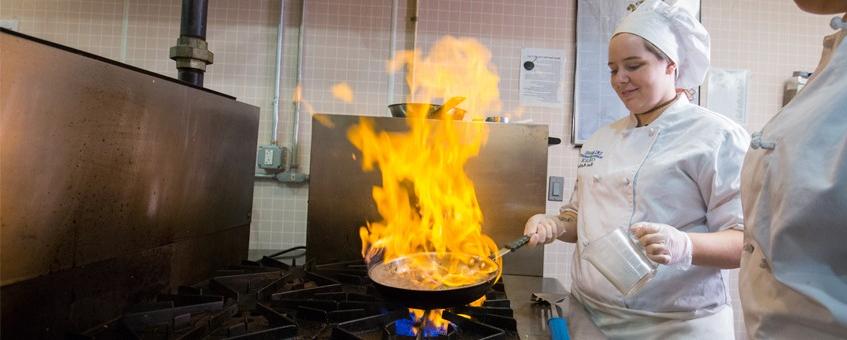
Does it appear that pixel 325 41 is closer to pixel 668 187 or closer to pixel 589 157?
pixel 589 157

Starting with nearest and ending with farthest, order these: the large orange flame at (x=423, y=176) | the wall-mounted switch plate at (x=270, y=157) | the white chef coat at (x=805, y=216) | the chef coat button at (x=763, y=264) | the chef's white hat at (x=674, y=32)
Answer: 1. the white chef coat at (x=805, y=216)
2. the chef coat button at (x=763, y=264)
3. the chef's white hat at (x=674, y=32)
4. the large orange flame at (x=423, y=176)
5. the wall-mounted switch plate at (x=270, y=157)

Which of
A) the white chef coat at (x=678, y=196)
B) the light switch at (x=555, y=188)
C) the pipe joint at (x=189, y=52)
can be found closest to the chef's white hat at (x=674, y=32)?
the white chef coat at (x=678, y=196)

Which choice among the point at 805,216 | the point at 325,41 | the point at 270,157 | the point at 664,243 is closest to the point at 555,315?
the point at 664,243

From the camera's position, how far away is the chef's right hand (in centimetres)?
131

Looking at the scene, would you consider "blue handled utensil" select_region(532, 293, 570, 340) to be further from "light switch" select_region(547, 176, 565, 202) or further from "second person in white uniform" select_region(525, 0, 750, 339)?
"light switch" select_region(547, 176, 565, 202)

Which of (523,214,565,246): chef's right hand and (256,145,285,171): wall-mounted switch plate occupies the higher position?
(256,145,285,171): wall-mounted switch plate

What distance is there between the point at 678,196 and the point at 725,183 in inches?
4.3

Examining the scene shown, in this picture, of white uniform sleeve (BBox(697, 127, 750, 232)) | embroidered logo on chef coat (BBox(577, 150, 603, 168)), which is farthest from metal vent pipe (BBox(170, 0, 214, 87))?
white uniform sleeve (BBox(697, 127, 750, 232))

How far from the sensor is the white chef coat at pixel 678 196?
1076mm

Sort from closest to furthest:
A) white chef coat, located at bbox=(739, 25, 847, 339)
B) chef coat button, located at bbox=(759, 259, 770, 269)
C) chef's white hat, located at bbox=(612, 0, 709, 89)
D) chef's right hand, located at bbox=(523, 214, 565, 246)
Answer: white chef coat, located at bbox=(739, 25, 847, 339) → chef coat button, located at bbox=(759, 259, 770, 269) → chef's white hat, located at bbox=(612, 0, 709, 89) → chef's right hand, located at bbox=(523, 214, 565, 246)

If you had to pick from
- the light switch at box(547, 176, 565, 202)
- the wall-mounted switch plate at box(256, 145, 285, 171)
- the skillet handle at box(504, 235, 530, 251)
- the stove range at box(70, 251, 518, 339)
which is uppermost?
the wall-mounted switch plate at box(256, 145, 285, 171)

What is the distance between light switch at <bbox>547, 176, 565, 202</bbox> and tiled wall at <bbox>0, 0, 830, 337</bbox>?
0.12 feet

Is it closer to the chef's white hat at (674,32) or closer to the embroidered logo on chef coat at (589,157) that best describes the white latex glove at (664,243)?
the embroidered logo on chef coat at (589,157)

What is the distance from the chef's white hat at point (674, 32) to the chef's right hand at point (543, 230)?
61 cm
